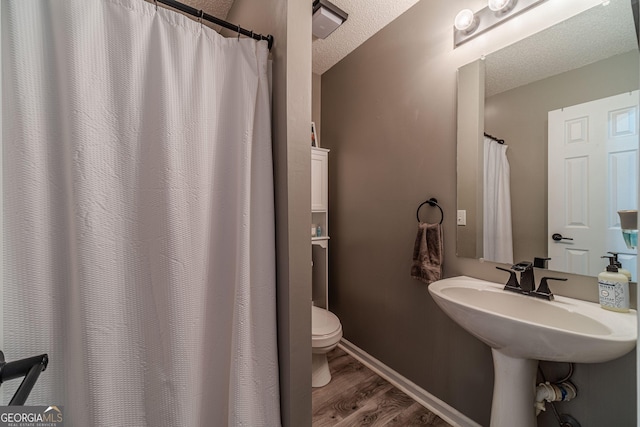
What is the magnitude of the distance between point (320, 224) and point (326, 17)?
1.57 m

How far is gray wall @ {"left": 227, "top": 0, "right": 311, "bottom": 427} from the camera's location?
0.93 meters

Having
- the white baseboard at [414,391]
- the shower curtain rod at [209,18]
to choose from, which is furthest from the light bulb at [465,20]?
the white baseboard at [414,391]

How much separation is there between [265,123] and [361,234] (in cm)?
132

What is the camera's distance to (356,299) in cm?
209

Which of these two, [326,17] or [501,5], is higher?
[326,17]

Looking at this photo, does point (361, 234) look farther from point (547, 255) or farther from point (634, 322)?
point (634, 322)

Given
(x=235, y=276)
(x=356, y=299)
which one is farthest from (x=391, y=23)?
(x=356, y=299)

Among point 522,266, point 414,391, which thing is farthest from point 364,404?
point 522,266

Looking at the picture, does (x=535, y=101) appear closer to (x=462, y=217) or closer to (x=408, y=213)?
(x=462, y=217)

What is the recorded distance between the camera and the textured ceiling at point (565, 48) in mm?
908

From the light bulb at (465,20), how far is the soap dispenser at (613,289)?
1268mm

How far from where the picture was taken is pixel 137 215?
32.0 inches

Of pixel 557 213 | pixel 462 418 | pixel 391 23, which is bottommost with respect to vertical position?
pixel 462 418

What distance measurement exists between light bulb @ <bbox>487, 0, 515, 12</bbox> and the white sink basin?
53.6 inches
